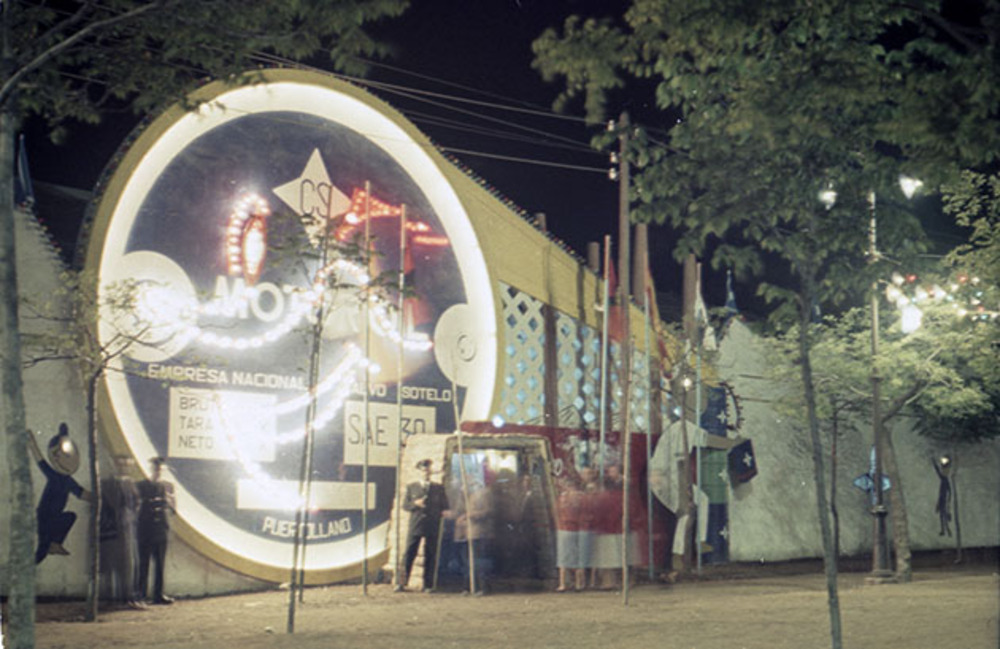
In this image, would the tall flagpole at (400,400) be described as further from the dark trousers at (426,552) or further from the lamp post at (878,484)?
the lamp post at (878,484)

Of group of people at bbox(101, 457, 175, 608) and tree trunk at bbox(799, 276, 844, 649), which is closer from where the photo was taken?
tree trunk at bbox(799, 276, 844, 649)

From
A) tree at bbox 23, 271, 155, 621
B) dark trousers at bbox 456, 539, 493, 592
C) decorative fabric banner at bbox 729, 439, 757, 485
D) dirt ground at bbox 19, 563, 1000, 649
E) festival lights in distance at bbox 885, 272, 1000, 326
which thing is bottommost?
dirt ground at bbox 19, 563, 1000, 649

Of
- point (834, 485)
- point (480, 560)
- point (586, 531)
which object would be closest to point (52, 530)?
point (480, 560)

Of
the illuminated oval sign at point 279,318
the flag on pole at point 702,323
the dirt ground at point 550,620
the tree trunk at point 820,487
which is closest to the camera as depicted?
the tree trunk at point 820,487

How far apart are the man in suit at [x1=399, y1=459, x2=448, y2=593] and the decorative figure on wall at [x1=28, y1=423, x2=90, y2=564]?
437 cm

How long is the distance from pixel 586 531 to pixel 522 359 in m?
4.06

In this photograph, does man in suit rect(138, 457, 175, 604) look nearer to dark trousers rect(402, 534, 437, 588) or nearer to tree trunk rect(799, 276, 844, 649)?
dark trousers rect(402, 534, 437, 588)

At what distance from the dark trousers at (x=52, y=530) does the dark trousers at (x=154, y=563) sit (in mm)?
914

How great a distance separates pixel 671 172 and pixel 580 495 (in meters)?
8.61

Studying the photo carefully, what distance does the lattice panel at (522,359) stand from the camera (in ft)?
64.7

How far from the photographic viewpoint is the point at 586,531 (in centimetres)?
1686

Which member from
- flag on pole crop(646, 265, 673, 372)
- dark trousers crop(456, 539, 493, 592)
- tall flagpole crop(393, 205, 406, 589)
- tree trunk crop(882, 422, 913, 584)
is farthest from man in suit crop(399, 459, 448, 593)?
tree trunk crop(882, 422, 913, 584)

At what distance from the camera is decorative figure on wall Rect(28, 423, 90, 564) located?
1426cm

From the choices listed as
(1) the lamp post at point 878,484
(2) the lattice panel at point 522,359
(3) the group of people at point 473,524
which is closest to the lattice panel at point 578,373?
(2) the lattice panel at point 522,359
